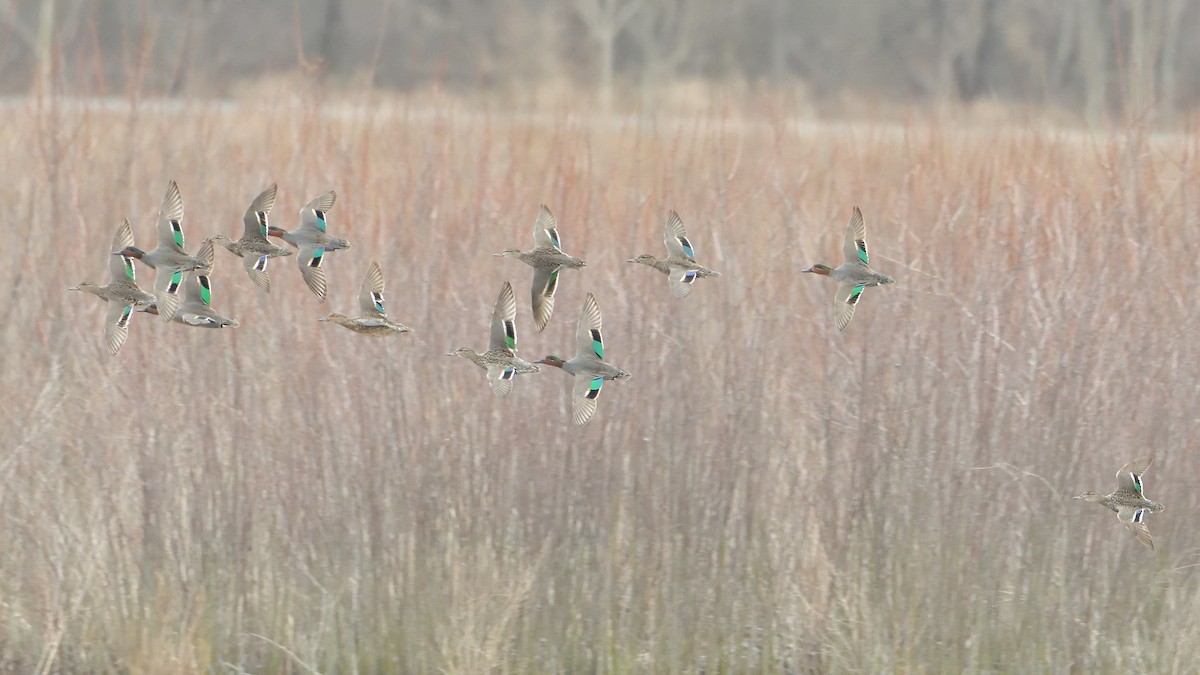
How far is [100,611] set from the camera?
3.99 m

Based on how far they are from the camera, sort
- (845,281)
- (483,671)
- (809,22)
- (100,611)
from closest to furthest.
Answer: (845,281), (483,671), (100,611), (809,22)

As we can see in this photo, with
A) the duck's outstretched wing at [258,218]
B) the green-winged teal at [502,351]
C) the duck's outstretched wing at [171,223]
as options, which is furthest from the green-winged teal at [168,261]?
the green-winged teal at [502,351]

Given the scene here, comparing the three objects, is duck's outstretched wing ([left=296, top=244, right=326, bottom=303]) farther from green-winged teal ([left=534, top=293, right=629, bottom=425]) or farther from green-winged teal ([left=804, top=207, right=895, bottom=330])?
→ green-winged teal ([left=804, top=207, right=895, bottom=330])

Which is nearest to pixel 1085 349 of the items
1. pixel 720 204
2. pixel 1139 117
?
pixel 1139 117

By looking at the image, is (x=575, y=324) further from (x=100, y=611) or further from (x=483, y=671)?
(x=100, y=611)

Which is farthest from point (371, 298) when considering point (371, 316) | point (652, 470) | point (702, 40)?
point (702, 40)

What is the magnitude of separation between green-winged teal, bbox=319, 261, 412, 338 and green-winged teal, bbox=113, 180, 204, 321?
0.23 meters

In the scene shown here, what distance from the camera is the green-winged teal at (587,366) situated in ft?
7.74

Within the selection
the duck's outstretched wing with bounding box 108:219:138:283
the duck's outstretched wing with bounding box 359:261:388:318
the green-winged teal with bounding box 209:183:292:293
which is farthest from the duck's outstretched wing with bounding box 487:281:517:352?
the duck's outstretched wing with bounding box 108:219:138:283

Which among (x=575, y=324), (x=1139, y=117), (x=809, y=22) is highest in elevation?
(x=809, y=22)

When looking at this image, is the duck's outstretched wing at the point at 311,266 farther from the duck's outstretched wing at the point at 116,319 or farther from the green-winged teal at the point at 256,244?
the duck's outstretched wing at the point at 116,319

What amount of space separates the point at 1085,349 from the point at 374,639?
1.92 m

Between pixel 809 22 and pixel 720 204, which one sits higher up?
pixel 809 22

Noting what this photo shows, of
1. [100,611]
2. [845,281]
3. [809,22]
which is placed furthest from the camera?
[809,22]
